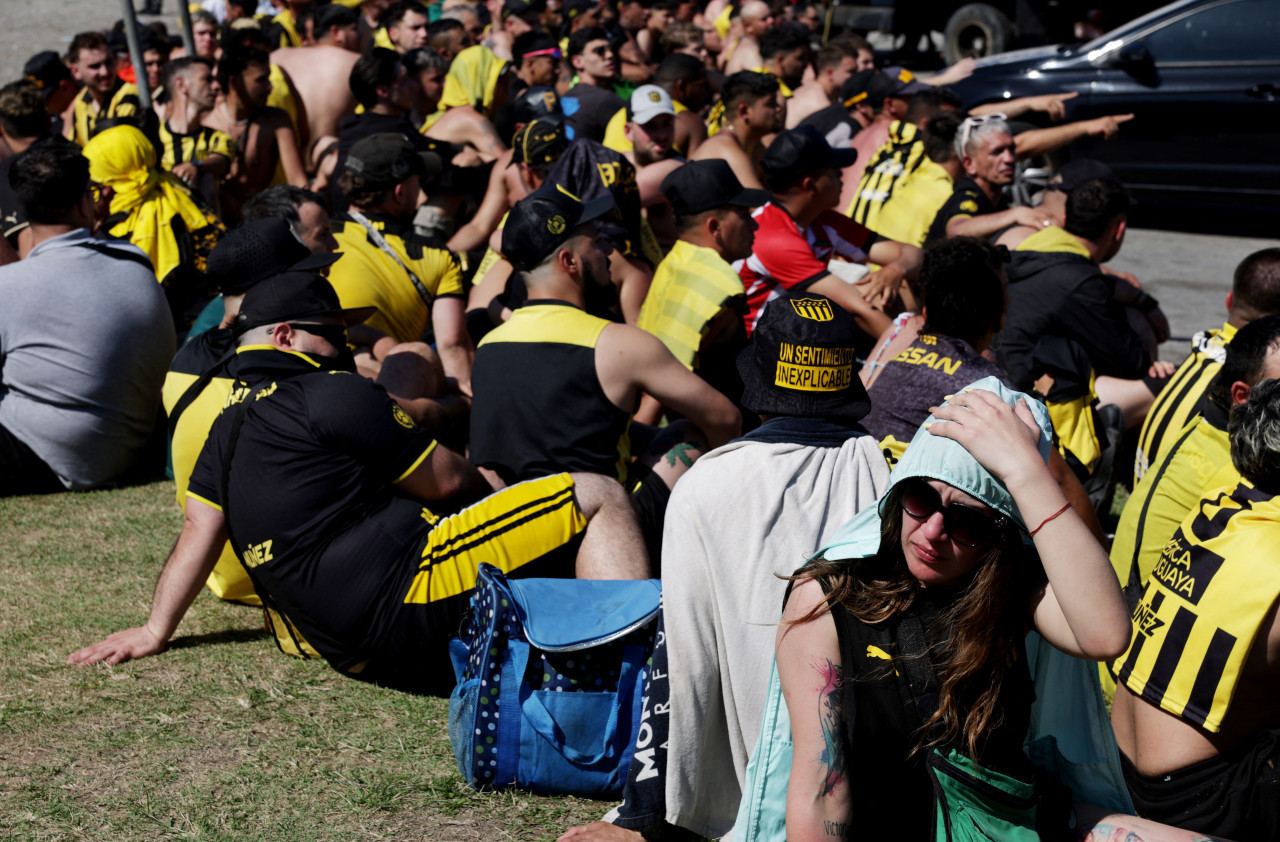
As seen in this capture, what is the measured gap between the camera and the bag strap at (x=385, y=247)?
18.3ft

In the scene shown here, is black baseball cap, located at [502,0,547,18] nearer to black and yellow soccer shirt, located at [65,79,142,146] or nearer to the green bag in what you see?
black and yellow soccer shirt, located at [65,79,142,146]

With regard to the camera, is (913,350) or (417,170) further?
(417,170)

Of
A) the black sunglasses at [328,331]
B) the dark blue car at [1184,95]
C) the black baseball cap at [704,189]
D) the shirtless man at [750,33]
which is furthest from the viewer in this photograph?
the shirtless man at [750,33]

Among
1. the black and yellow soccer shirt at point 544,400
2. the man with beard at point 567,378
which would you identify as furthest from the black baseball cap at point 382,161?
the black and yellow soccer shirt at point 544,400

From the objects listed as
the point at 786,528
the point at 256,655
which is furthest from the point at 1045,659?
the point at 256,655

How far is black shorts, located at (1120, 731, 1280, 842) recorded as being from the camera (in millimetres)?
2738

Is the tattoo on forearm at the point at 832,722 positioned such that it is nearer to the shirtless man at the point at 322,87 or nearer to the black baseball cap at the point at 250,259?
the black baseball cap at the point at 250,259

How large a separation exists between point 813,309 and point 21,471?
4294mm

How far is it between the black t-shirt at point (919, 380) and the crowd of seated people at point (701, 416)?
0.04 ft

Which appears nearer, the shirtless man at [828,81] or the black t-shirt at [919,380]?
the black t-shirt at [919,380]

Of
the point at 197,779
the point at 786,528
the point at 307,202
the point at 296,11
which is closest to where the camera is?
the point at 786,528

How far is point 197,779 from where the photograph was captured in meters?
3.35

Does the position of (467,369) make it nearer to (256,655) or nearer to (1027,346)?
(256,655)

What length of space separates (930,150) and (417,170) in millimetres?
3244
